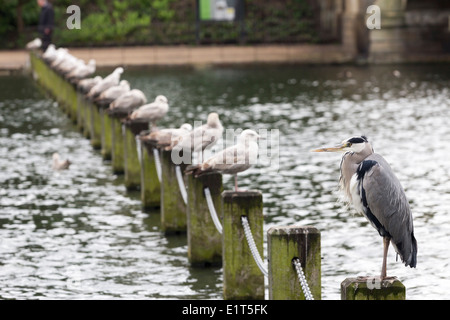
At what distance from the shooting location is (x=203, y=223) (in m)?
12.6

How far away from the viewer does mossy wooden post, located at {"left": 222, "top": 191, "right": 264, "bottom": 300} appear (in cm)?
1096

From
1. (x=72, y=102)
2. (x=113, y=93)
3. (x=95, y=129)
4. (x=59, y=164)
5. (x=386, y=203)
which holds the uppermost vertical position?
(x=386, y=203)

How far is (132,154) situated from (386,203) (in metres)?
9.15

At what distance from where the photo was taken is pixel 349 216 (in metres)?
15.8

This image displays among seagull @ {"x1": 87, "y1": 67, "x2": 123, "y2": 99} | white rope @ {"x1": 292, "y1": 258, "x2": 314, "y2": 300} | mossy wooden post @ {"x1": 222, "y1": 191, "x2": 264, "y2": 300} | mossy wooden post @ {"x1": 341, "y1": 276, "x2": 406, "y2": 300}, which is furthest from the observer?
seagull @ {"x1": 87, "y1": 67, "x2": 123, "y2": 99}

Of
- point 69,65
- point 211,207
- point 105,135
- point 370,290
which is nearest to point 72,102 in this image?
point 69,65

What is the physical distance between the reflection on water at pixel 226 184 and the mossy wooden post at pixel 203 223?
176 millimetres

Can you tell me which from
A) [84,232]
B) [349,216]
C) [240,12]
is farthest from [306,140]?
[240,12]

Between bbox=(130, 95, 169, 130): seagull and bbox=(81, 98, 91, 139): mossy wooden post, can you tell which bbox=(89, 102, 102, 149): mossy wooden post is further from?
bbox=(130, 95, 169, 130): seagull

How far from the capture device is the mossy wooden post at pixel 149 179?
15.5m

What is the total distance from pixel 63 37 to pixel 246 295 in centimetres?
3650

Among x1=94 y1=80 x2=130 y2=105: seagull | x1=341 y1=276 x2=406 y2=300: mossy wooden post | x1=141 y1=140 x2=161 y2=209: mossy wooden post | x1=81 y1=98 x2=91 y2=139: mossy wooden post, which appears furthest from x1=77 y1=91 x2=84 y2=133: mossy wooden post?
x1=341 y1=276 x2=406 y2=300: mossy wooden post

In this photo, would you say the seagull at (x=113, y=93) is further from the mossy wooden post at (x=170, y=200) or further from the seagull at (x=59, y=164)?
the mossy wooden post at (x=170, y=200)

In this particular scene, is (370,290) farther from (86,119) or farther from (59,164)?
(86,119)
